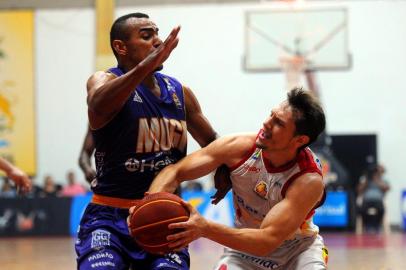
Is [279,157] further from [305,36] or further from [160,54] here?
[305,36]

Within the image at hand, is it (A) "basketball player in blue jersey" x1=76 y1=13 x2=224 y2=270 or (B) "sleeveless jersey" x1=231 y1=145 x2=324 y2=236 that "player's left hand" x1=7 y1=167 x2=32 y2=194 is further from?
(B) "sleeveless jersey" x1=231 y1=145 x2=324 y2=236

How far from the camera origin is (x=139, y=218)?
160 inches

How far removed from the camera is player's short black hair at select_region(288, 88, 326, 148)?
4672 millimetres

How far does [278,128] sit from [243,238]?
80 cm

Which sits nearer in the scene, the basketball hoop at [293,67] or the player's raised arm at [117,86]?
the player's raised arm at [117,86]

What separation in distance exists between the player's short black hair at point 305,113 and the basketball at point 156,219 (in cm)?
108

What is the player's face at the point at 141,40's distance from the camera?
180 inches

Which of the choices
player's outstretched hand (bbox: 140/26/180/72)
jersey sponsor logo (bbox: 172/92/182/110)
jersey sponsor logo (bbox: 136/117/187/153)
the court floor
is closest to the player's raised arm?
player's outstretched hand (bbox: 140/26/180/72)

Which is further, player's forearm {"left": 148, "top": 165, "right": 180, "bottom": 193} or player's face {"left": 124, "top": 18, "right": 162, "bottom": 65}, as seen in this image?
player's face {"left": 124, "top": 18, "right": 162, "bottom": 65}

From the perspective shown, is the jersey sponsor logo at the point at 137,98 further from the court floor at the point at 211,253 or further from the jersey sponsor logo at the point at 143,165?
the court floor at the point at 211,253

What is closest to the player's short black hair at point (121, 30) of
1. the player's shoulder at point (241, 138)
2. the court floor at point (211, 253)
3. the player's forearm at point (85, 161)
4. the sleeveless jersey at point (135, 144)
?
the sleeveless jersey at point (135, 144)

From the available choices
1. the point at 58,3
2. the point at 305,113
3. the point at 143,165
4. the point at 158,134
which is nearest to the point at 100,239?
the point at 143,165

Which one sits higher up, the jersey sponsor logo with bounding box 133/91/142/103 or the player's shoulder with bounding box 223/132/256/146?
the jersey sponsor logo with bounding box 133/91/142/103

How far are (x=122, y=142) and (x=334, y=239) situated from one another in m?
11.4
